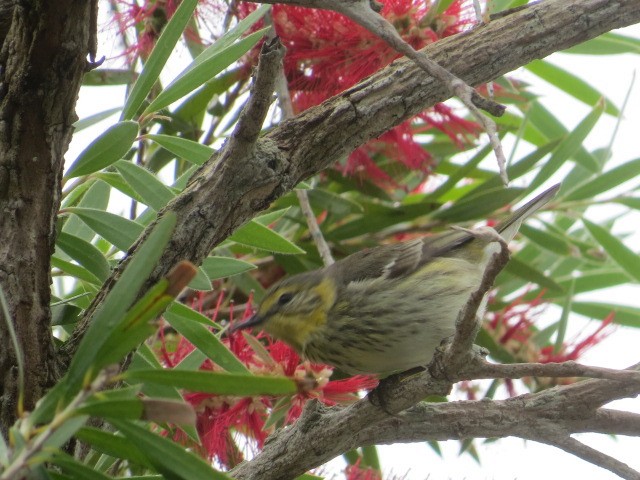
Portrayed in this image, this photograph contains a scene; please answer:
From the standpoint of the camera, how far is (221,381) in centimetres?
98

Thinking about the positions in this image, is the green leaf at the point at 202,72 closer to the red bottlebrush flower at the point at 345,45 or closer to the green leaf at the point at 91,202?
the green leaf at the point at 91,202

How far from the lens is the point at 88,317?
137 cm

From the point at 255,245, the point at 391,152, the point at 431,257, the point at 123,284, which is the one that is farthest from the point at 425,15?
the point at 123,284

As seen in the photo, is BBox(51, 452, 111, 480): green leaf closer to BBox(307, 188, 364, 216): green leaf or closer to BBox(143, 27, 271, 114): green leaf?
BBox(143, 27, 271, 114): green leaf

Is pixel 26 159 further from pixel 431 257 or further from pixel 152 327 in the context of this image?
pixel 431 257

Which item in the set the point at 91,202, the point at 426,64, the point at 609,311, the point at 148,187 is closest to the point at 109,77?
the point at 91,202

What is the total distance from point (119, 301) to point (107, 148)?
53cm

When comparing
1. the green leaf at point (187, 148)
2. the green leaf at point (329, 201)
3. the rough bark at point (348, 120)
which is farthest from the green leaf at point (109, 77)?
the rough bark at point (348, 120)

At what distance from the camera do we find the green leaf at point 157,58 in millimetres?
1619

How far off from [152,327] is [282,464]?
0.58 m

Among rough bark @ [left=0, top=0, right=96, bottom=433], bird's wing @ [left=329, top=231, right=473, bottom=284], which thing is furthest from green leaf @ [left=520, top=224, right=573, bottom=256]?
rough bark @ [left=0, top=0, right=96, bottom=433]

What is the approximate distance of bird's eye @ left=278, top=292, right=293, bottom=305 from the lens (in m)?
2.39

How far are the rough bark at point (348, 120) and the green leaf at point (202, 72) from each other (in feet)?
0.78

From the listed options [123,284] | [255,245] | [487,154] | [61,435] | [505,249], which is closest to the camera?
[61,435]
